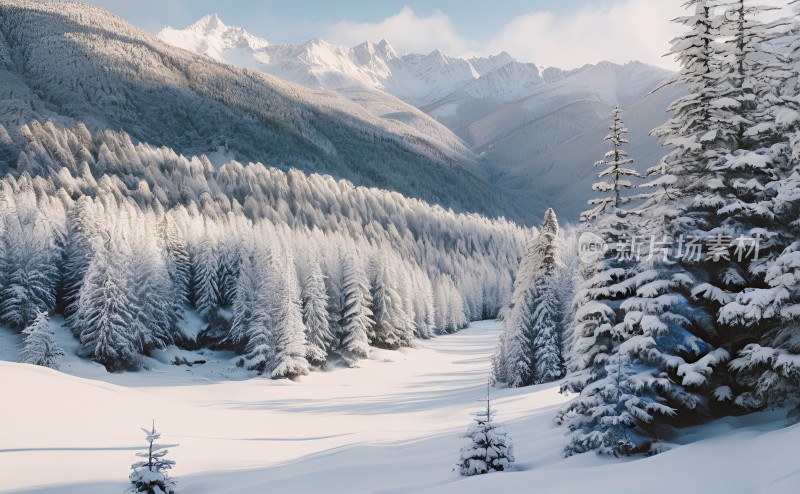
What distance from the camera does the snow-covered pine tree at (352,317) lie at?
4916 cm

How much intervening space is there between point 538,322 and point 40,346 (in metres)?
34.0

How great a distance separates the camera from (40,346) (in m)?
33.8

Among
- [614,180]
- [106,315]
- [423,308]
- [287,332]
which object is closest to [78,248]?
[106,315]

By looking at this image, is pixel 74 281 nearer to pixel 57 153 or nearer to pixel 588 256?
pixel 588 256

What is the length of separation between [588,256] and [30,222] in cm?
5234

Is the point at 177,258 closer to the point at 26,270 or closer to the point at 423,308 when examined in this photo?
the point at 26,270

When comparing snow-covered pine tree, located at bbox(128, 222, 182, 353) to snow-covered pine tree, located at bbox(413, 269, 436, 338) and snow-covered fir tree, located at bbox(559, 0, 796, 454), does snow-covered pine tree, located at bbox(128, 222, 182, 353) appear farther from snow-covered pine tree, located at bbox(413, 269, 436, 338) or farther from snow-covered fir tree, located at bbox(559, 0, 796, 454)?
A: snow-covered fir tree, located at bbox(559, 0, 796, 454)

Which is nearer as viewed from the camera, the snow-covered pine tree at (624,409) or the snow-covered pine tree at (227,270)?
the snow-covered pine tree at (624,409)

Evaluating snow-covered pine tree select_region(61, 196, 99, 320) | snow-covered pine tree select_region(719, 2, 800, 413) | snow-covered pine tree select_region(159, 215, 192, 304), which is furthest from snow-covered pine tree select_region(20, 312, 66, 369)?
snow-covered pine tree select_region(719, 2, 800, 413)

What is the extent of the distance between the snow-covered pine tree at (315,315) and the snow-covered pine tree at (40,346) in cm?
1906

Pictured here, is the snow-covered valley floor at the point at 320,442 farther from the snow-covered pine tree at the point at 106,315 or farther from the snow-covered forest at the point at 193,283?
the snow-covered forest at the point at 193,283

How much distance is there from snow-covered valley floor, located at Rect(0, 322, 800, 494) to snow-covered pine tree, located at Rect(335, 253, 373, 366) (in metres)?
10.7

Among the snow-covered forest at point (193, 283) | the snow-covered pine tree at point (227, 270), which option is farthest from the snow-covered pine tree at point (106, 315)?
the snow-covered pine tree at point (227, 270)

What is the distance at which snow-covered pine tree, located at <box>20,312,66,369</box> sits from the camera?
33.4 m
